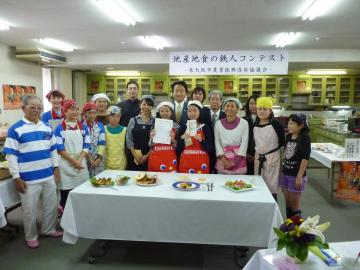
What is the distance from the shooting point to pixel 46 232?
2.90m

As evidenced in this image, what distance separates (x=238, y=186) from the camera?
237 cm

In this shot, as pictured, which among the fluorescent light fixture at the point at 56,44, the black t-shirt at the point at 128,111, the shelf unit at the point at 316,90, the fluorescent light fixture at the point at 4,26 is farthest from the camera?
the shelf unit at the point at 316,90

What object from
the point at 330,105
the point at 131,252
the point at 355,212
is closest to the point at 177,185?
the point at 131,252

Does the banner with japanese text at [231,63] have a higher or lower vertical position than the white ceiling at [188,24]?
lower

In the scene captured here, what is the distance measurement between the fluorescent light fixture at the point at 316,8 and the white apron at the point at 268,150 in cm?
183

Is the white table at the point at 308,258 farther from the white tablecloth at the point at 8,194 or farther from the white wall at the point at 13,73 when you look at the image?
the white wall at the point at 13,73

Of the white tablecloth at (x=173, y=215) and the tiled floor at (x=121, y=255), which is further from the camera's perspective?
the tiled floor at (x=121, y=255)

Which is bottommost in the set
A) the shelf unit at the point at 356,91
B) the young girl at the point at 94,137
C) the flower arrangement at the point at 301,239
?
the flower arrangement at the point at 301,239

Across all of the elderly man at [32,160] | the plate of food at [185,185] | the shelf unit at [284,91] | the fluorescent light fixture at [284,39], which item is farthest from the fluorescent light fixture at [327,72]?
the elderly man at [32,160]

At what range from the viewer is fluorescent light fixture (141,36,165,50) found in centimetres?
535

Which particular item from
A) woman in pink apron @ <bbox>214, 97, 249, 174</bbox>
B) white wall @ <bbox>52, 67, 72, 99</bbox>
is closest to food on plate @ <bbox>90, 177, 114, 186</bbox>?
woman in pink apron @ <bbox>214, 97, 249, 174</bbox>

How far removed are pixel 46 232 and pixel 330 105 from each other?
8.42 meters

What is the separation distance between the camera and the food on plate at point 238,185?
92.4 inches

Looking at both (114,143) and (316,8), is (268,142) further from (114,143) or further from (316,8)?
(316,8)
